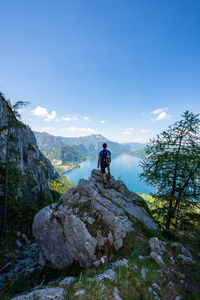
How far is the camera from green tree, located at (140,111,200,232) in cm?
829

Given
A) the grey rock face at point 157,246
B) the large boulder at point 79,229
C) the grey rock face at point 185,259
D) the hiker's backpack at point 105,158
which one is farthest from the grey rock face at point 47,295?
the hiker's backpack at point 105,158

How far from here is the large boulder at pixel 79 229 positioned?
5.70 m

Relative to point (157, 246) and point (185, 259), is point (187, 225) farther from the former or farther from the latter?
point (157, 246)

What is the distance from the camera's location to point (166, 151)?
29.7ft

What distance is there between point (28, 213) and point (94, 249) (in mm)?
17730

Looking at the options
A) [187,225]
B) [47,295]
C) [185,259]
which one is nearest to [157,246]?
[185,259]

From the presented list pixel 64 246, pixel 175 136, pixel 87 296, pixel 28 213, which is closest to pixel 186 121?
pixel 175 136

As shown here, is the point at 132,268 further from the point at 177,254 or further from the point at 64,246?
the point at 64,246

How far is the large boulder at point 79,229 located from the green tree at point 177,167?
4.02 meters

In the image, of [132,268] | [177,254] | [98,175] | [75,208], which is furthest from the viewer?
[98,175]

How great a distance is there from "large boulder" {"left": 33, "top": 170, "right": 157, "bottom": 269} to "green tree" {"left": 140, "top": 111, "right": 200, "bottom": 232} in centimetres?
402

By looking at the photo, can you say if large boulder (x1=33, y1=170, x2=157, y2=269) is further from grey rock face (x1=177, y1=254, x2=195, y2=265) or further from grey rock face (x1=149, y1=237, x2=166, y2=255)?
grey rock face (x1=177, y1=254, x2=195, y2=265)

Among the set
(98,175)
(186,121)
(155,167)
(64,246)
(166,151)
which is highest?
(186,121)

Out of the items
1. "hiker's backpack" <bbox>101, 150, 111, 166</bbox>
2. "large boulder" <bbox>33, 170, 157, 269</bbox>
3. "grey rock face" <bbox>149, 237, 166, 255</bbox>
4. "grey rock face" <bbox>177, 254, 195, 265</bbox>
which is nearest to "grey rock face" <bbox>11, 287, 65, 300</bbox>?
"large boulder" <bbox>33, 170, 157, 269</bbox>
